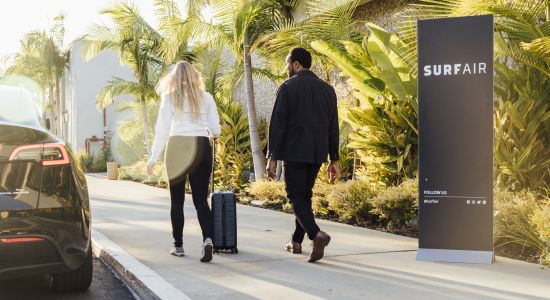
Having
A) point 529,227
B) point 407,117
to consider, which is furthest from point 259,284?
point 407,117

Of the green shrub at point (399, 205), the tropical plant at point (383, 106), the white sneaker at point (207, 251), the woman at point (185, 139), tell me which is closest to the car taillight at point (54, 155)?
the woman at point (185, 139)

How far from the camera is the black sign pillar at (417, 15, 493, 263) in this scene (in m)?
5.75

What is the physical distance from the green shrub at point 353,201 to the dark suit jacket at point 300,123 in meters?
2.55

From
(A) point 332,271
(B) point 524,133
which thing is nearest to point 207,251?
(A) point 332,271

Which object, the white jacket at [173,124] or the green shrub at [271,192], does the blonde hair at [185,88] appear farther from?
the green shrub at [271,192]

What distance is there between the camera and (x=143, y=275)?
213 inches

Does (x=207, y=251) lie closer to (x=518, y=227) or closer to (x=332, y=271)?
(x=332, y=271)

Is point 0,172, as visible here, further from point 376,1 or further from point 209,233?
point 376,1

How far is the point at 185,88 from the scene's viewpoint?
6180 mm

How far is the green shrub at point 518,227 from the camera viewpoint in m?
6.04

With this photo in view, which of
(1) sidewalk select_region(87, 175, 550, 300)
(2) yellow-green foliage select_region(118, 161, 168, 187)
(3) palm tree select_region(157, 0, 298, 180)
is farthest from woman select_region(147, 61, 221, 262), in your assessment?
(2) yellow-green foliage select_region(118, 161, 168, 187)

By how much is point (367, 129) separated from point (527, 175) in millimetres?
2557

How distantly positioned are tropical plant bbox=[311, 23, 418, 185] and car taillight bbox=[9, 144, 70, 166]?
4.86 metres

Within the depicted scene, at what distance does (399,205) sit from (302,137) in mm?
2175
